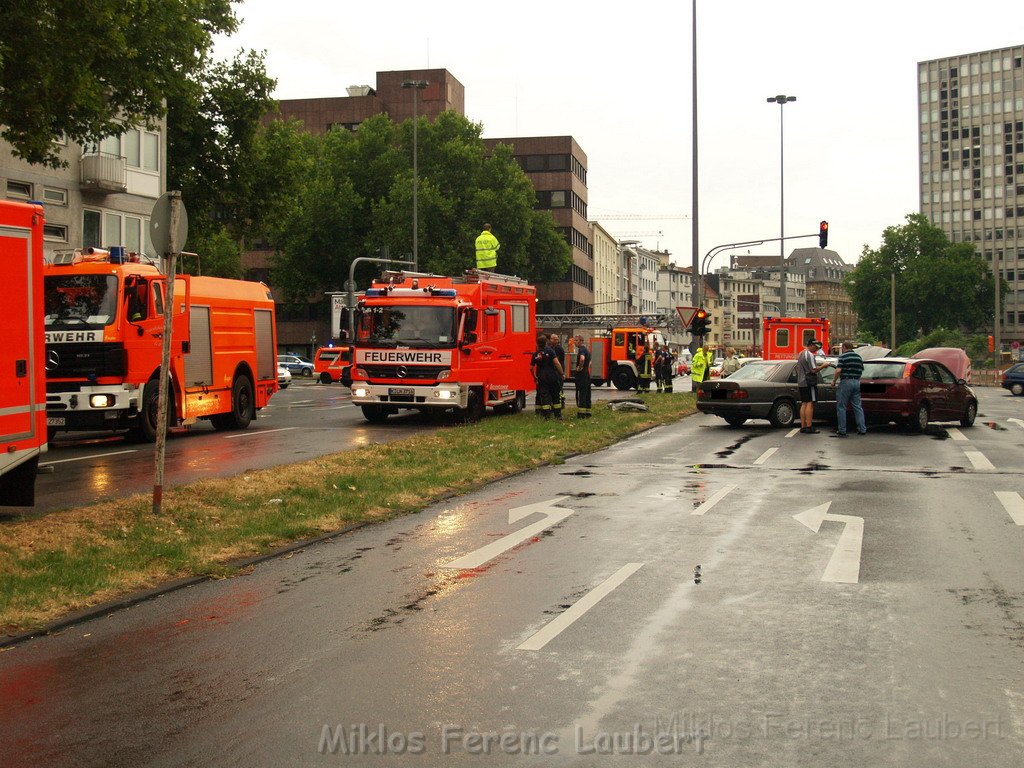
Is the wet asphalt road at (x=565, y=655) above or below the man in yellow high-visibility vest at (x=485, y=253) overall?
below

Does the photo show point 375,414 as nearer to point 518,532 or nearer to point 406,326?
point 406,326

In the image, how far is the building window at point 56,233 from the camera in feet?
125

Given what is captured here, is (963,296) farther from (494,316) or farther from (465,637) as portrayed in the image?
(465,637)

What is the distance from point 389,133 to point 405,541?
6556 centimetres

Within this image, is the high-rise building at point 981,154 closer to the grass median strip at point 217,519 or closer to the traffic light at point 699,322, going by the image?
the traffic light at point 699,322

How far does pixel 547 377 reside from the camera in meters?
24.5

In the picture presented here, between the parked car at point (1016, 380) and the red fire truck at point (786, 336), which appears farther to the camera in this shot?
the parked car at point (1016, 380)


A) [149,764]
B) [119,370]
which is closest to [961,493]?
[149,764]

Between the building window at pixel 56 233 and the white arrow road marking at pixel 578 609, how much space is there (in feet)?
111

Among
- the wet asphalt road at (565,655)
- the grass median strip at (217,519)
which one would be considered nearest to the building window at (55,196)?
the grass median strip at (217,519)

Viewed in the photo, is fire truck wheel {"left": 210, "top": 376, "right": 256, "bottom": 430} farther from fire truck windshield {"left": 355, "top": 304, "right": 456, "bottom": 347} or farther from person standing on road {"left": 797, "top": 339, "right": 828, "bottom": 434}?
person standing on road {"left": 797, "top": 339, "right": 828, "bottom": 434}

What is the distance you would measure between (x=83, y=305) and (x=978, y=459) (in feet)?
45.2

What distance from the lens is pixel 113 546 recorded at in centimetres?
912

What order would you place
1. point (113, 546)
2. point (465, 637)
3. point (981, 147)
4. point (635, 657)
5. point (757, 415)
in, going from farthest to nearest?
point (981, 147) → point (757, 415) → point (113, 546) → point (465, 637) → point (635, 657)
